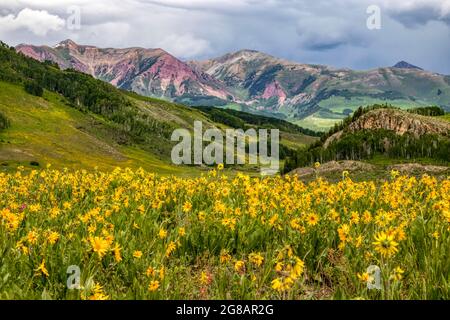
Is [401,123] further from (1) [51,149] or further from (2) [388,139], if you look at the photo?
(1) [51,149]

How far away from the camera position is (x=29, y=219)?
Answer: 9.46 m

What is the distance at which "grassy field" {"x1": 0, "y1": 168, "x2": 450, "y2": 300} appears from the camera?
5.66 m

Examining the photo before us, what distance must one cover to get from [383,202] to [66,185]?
9.87 m

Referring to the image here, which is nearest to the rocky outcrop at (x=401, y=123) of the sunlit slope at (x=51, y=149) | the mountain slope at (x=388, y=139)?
the mountain slope at (x=388, y=139)

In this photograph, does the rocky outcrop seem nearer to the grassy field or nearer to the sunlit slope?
the sunlit slope

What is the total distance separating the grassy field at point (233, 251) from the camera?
18.6 feet

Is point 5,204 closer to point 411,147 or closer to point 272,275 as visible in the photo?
point 272,275

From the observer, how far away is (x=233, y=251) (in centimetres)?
852

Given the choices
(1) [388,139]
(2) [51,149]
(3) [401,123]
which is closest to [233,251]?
(1) [388,139]

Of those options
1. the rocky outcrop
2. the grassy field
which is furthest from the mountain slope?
the grassy field

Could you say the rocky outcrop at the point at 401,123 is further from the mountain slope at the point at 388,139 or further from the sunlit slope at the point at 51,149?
the sunlit slope at the point at 51,149

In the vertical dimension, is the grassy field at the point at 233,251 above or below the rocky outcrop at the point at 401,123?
below
